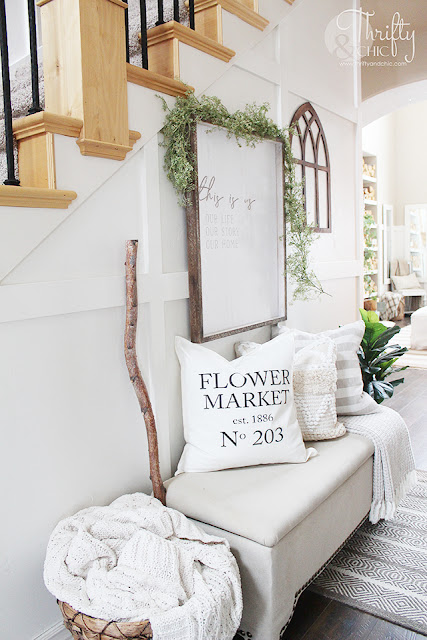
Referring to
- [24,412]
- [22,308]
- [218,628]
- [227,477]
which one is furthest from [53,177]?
[218,628]

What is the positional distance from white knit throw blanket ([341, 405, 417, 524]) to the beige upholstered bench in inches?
6.6

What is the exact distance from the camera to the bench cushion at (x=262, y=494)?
1.63 m

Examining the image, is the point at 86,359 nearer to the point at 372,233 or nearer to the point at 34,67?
the point at 34,67

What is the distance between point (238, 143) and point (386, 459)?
4.55ft

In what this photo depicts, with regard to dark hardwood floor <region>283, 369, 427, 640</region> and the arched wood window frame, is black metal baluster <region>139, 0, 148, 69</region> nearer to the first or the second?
the arched wood window frame

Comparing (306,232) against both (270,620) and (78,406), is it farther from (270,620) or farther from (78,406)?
(270,620)

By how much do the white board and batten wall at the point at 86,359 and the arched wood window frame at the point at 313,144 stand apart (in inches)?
19.2

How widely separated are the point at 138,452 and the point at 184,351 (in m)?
0.38

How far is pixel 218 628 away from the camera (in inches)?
53.7

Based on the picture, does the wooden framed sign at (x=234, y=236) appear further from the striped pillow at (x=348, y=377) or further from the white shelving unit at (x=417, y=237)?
the white shelving unit at (x=417, y=237)

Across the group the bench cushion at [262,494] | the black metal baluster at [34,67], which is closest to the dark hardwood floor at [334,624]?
the bench cushion at [262,494]

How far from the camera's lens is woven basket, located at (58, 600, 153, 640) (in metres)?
1.28

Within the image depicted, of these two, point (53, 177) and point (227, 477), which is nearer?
point (53, 177)

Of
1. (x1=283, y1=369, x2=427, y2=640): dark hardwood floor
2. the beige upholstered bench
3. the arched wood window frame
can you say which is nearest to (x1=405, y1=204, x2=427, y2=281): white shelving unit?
the arched wood window frame
